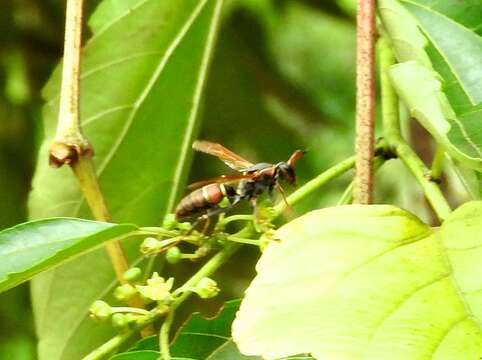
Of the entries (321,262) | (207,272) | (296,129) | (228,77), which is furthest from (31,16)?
(321,262)

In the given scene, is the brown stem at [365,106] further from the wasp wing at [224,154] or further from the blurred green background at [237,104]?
the blurred green background at [237,104]

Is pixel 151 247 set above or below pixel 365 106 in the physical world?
below

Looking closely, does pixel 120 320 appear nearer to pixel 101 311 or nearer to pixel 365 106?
pixel 101 311

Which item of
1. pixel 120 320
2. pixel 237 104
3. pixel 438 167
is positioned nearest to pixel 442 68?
pixel 438 167

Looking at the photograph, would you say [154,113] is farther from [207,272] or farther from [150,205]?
[207,272]

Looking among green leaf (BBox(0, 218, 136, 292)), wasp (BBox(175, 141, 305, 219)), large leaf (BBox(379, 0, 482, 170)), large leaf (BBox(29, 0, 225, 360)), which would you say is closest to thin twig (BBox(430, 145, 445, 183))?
large leaf (BBox(379, 0, 482, 170))

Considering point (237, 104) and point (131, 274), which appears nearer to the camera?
point (131, 274)
